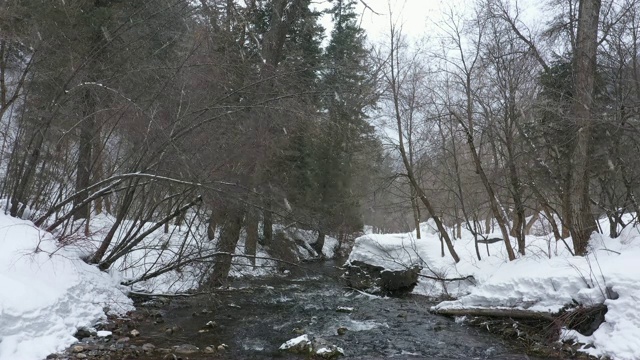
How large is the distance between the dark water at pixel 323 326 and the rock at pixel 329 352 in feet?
0.83

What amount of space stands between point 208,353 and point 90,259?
4151 mm

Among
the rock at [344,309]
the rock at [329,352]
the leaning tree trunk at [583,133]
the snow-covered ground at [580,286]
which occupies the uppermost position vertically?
the leaning tree trunk at [583,133]

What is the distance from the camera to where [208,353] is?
7250 millimetres

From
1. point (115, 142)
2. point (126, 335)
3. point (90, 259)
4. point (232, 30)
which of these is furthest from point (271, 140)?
point (126, 335)

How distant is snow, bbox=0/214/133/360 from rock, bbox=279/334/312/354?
3.44 m

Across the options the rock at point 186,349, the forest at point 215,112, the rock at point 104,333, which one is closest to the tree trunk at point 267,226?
the forest at point 215,112

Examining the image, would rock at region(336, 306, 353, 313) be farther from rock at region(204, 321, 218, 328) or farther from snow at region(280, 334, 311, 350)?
rock at region(204, 321, 218, 328)

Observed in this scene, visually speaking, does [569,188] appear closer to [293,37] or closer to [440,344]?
[440,344]

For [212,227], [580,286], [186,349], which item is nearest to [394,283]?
[212,227]

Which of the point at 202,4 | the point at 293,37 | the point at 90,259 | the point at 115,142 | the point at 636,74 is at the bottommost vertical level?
the point at 90,259

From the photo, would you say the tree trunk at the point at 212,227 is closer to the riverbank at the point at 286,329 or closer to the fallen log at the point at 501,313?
the riverbank at the point at 286,329

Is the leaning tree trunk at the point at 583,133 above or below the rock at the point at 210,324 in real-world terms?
above

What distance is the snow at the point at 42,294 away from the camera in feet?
19.7

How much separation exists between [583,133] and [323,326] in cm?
739
